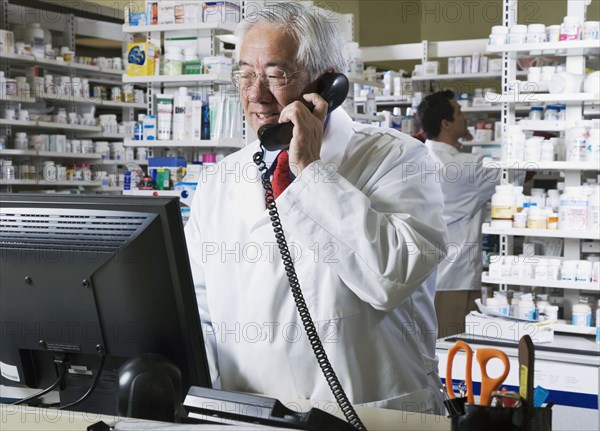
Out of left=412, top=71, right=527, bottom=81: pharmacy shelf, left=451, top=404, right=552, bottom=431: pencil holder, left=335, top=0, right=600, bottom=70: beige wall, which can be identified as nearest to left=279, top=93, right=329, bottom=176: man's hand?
left=451, top=404, right=552, bottom=431: pencil holder

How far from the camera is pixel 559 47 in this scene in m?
4.06

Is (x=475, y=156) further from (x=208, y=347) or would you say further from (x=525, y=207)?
(x=208, y=347)

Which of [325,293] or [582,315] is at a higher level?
[325,293]

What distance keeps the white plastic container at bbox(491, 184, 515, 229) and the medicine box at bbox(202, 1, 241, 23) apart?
1803 millimetres

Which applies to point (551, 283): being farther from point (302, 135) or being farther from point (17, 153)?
point (17, 153)

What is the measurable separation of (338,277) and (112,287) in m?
0.53

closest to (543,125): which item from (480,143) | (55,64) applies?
(480,143)

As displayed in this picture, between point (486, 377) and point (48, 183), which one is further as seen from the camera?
point (48, 183)

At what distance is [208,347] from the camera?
1851 millimetres

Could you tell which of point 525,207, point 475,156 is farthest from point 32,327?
point 475,156

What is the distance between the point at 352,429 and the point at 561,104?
3.32 m

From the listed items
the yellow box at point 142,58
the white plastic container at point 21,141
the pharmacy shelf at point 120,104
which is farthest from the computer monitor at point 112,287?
the pharmacy shelf at point 120,104

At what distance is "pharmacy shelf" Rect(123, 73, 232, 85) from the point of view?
4629 millimetres

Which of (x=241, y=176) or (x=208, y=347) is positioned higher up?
(x=241, y=176)
